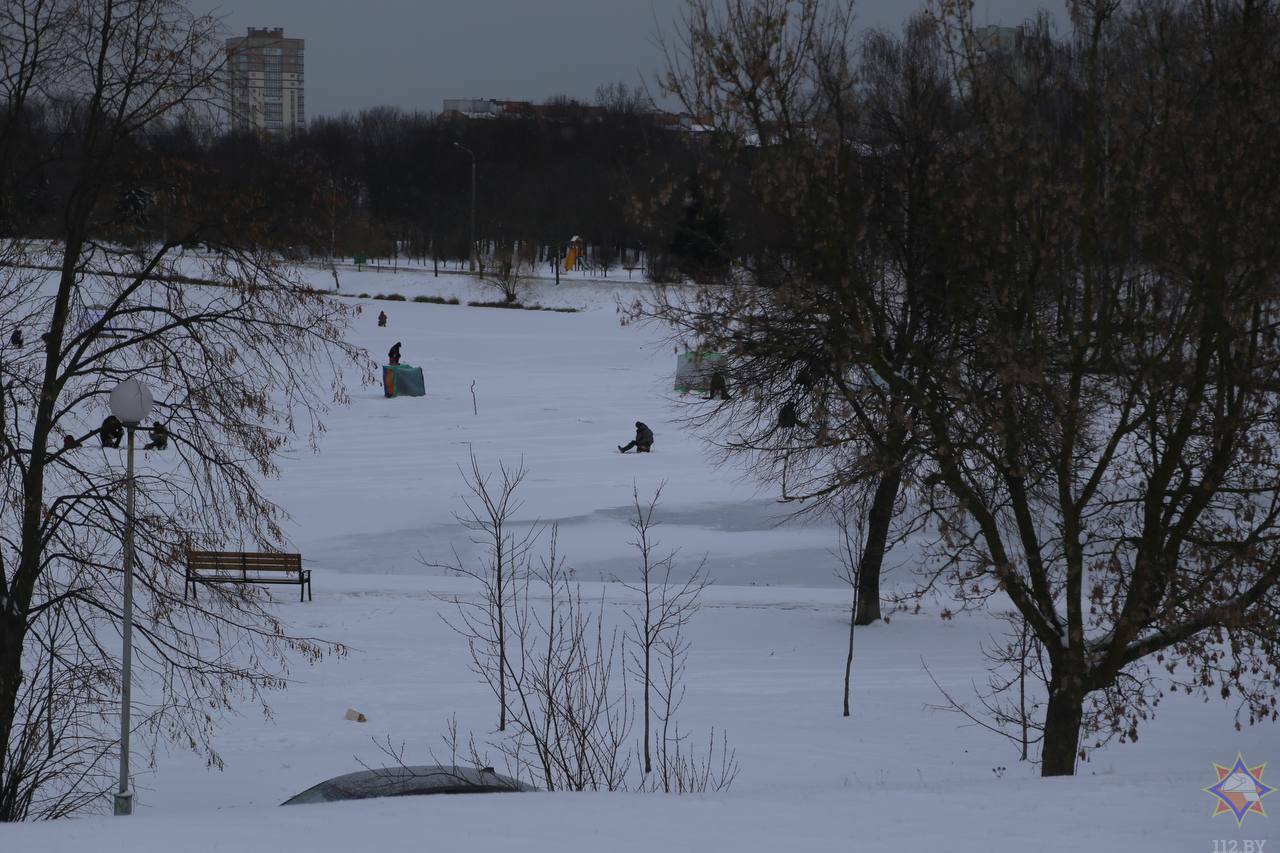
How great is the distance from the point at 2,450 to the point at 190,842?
4.61 metres

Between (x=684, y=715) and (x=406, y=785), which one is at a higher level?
(x=406, y=785)

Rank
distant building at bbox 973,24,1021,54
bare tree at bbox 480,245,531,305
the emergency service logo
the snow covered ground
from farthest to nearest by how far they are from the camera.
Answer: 1. bare tree at bbox 480,245,531,305
2. distant building at bbox 973,24,1021,54
3. the emergency service logo
4. the snow covered ground

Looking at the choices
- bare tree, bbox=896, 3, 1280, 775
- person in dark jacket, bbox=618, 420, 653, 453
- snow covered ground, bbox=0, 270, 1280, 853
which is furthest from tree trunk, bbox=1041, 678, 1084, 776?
person in dark jacket, bbox=618, 420, 653, 453

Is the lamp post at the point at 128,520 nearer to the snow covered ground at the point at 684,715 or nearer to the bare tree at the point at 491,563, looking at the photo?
the snow covered ground at the point at 684,715

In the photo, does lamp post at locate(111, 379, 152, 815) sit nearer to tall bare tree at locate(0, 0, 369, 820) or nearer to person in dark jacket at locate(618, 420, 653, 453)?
tall bare tree at locate(0, 0, 369, 820)

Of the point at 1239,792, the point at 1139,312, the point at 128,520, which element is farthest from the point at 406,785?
the point at 1139,312

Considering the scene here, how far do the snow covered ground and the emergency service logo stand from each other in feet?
0.43

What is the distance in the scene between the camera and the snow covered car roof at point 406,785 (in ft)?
27.6

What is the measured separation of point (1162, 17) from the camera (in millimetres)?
10141

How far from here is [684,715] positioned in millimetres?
13547

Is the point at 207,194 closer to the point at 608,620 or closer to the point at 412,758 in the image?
the point at 412,758

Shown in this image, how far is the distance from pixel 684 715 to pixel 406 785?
549 centimetres

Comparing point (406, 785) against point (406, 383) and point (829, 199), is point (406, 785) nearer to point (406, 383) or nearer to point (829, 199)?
point (829, 199)

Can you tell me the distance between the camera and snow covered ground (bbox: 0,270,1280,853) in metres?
7.11
